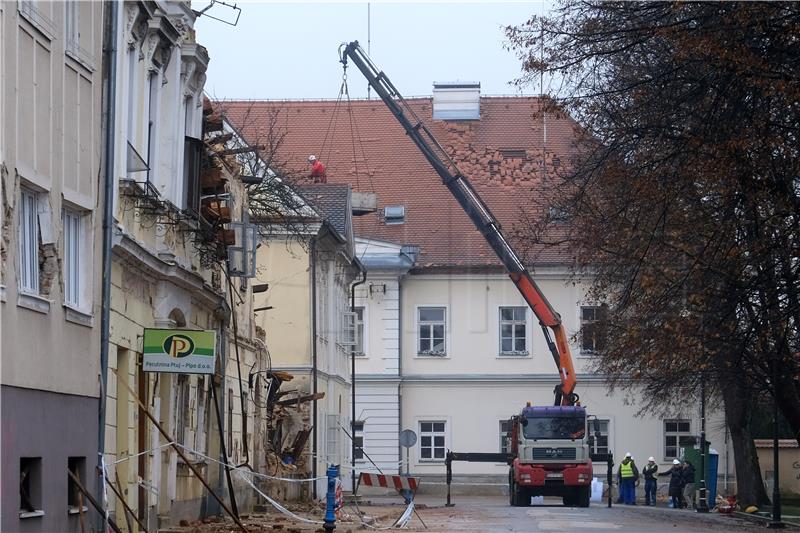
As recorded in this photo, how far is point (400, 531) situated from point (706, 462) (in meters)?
19.4

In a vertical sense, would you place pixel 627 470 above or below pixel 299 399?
below

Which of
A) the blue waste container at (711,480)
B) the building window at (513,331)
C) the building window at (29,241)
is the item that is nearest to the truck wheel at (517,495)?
the blue waste container at (711,480)

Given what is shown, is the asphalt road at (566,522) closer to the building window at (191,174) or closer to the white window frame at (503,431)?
the building window at (191,174)

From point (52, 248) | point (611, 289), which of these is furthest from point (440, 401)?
point (52, 248)

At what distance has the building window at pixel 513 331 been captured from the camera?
62.2 m

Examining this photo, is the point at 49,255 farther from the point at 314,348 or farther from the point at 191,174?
the point at 314,348

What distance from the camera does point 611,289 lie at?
38.5 meters

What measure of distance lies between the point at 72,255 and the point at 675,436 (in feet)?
153

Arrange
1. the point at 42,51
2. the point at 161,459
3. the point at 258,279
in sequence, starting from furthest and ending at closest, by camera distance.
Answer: the point at 258,279 → the point at 161,459 → the point at 42,51

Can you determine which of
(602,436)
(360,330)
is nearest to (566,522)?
(602,436)

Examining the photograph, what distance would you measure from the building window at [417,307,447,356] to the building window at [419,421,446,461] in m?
3.16

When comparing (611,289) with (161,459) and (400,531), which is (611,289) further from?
(161,459)

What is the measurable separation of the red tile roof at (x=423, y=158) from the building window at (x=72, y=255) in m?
42.1

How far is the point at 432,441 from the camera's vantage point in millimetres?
61875
